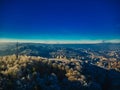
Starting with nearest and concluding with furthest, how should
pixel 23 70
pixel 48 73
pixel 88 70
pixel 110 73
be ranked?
pixel 23 70 → pixel 48 73 → pixel 88 70 → pixel 110 73

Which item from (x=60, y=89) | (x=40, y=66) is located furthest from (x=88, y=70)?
(x=60, y=89)

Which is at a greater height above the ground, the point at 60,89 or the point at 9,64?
the point at 9,64

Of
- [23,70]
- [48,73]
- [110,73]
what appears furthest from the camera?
[110,73]

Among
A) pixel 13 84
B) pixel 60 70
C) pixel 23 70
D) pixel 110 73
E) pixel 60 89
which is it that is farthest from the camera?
pixel 110 73

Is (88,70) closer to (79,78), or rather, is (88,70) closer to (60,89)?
(79,78)

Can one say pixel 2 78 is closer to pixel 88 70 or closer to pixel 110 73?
pixel 88 70

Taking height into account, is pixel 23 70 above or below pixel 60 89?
above

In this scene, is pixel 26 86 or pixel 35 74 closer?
pixel 26 86

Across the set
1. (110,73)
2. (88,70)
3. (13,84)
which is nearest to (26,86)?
(13,84)

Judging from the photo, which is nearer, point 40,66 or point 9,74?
point 9,74
